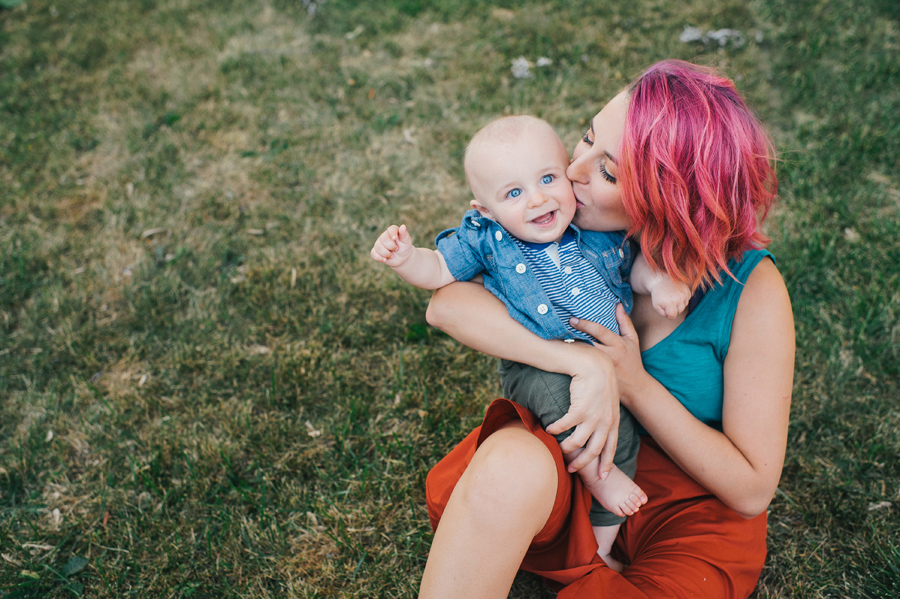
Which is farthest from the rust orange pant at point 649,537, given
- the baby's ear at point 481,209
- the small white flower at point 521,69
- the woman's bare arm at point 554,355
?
the small white flower at point 521,69

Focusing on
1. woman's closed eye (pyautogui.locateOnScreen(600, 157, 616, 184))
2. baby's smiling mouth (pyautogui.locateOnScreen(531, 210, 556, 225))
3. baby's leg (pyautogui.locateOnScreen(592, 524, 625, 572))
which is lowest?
baby's leg (pyautogui.locateOnScreen(592, 524, 625, 572))

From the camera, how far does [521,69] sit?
4539 mm

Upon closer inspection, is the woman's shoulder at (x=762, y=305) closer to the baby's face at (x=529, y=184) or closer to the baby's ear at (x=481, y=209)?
the baby's face at (x=529, y=184)

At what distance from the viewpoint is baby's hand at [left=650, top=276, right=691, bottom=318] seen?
5.65 ft

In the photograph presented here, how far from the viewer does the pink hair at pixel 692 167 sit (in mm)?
1628

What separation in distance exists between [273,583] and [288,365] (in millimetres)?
976

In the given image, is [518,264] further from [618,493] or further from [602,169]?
[618,493]

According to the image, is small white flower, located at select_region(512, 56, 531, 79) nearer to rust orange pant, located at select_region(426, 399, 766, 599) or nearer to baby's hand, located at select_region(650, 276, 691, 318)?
baby's hand, located at select_region(650, 276, 691, 318)

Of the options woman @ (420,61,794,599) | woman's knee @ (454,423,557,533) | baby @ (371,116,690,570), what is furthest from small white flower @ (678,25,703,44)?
woman's knee @ (454,423,557,533)

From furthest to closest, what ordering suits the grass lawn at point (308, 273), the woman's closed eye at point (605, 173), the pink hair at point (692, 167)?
the grass lawn at point (308, 273) → the woman's closed eye at point (605, 173) → the pink hair at point (692, 167)

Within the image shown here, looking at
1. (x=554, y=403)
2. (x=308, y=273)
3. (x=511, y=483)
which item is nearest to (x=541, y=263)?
(x=554, y=403)

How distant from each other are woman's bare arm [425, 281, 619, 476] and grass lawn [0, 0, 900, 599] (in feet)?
2.80

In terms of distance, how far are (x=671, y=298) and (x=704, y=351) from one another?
0.22 m

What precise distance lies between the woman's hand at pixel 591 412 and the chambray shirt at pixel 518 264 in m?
0.14
